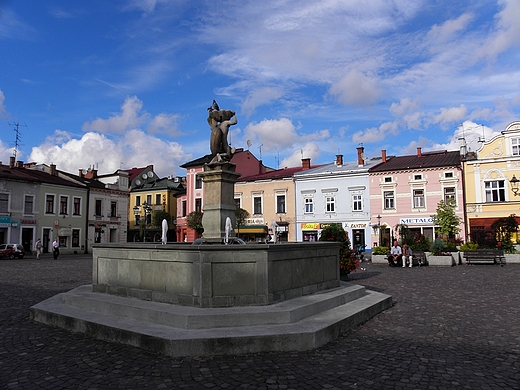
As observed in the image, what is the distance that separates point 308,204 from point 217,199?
106 feet

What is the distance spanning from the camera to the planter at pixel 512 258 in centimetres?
2431

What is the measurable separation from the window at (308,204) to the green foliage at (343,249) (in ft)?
89.8

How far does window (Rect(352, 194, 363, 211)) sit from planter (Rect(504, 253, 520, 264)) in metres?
16.5

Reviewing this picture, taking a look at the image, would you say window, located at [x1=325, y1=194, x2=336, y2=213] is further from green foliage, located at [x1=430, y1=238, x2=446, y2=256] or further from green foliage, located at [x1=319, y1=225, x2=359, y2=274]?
green foliage, located at [x1=319, y1=225, x2=359, y2=274]

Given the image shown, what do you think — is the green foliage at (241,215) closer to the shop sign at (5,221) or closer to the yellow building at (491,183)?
the yellow building at (491,183)

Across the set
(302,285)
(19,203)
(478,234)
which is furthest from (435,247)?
(19,203)

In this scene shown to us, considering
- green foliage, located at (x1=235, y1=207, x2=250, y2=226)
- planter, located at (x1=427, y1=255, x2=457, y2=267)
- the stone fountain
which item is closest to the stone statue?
the stone fountain

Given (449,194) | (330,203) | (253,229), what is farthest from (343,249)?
(330,203)

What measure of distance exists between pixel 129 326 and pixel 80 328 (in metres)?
1.19

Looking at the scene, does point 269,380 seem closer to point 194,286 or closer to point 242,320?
point 242,320

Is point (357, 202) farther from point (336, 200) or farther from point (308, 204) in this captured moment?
point (308, 204)

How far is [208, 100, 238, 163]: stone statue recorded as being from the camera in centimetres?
1198

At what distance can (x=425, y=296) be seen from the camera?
1158 cm

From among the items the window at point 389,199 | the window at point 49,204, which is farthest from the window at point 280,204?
the window at point 49,204
